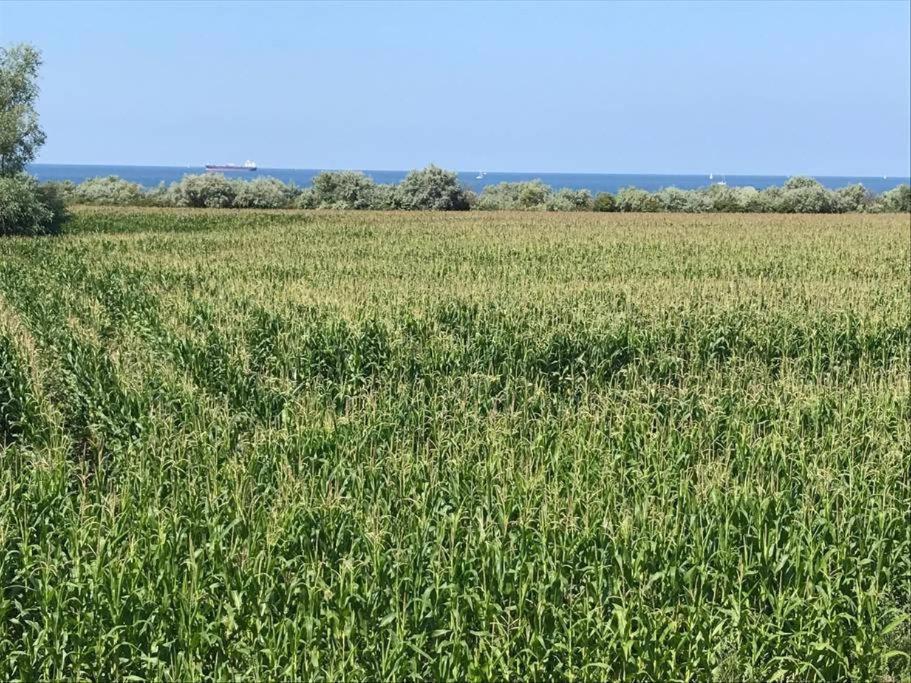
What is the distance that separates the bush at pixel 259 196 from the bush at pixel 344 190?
3.44 metres

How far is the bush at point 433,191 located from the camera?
77.5m

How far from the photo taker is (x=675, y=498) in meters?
7.96

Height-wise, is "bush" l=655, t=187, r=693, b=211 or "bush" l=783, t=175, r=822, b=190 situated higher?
"bush" l=783, t=175, r=822, b=190

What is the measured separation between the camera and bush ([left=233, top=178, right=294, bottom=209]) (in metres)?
78.5

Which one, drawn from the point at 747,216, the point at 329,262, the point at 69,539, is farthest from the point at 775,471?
the point at 747,216

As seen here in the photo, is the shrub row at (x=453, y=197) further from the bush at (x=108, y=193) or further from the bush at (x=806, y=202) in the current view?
the bush at (x=108, y=193)

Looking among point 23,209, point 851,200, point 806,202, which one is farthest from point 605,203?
point 23,209

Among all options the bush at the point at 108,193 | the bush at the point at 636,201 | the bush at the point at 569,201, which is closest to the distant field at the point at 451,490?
the bush at the point at 636,201

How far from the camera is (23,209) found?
45688 mm

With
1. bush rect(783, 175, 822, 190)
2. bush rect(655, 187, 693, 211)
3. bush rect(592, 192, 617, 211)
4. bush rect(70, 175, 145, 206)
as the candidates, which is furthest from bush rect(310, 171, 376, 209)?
bush rect(783, 175, 822, 190)

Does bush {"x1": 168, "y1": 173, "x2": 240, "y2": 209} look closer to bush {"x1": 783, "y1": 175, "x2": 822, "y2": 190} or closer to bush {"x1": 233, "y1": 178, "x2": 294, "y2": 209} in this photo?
bush {"x1": 233, "y1": 178, "x2": 294, "y2": 209}

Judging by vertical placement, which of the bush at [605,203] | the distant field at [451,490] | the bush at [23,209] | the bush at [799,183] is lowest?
the distant field at [451,490]

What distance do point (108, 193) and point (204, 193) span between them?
1203 centimetres

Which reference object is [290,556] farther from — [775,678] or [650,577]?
[775,678]
